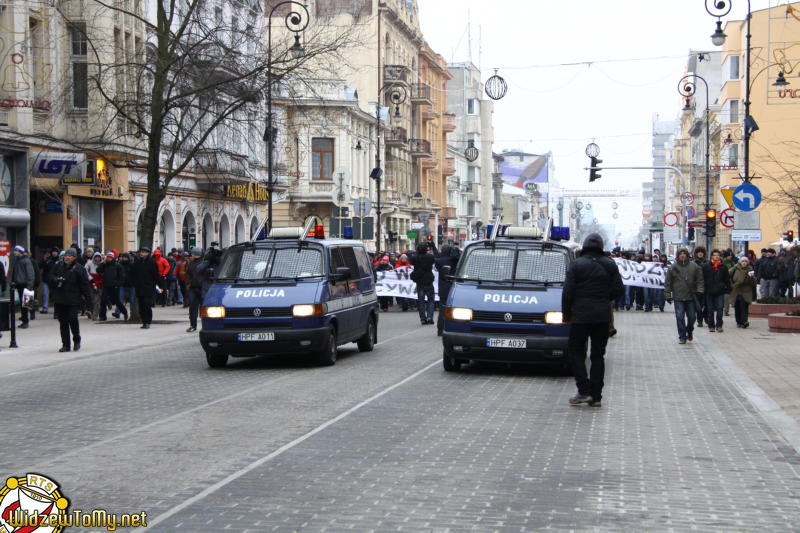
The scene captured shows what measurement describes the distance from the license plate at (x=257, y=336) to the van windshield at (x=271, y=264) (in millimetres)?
1122

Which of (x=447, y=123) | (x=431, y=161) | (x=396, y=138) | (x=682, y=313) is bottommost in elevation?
(x=682, y=313)

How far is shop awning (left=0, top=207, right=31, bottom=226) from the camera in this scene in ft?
93.8

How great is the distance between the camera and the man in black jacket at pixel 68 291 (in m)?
18.8

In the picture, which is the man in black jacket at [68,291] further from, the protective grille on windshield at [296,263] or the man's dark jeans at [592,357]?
the man's dark jeans at [592,357]

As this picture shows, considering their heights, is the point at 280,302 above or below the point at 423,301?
above

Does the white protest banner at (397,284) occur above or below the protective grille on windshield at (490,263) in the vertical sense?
below

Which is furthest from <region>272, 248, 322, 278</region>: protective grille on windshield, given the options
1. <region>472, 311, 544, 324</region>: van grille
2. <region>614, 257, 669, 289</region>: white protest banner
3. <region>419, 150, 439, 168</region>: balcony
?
<region>419, 150, 439, 168</region>: balcony

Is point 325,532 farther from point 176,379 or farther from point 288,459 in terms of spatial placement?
point 176,379

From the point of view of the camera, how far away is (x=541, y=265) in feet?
51.6

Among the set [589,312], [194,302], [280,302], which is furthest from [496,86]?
[589,312]

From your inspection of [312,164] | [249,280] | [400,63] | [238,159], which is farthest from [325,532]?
[400,63]

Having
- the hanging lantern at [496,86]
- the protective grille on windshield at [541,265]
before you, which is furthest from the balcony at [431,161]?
the protective grille on windshield at [541,265]

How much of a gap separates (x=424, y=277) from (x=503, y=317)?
11.3 m

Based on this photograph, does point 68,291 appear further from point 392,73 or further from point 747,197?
A: point 392,73
